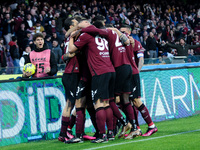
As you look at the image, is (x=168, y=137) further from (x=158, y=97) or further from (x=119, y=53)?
(x=158, y=97)

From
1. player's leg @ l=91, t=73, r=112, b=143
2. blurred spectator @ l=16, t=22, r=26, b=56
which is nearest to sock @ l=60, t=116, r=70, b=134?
player's leg @ l=91, t=73, r=112, b=143

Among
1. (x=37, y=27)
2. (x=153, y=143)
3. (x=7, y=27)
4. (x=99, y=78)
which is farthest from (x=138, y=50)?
(x=37, y=27)

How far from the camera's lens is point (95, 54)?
7.89 meters

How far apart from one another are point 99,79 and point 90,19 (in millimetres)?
15091

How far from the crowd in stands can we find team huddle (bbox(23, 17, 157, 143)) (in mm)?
4706

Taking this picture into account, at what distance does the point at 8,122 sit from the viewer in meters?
8.67

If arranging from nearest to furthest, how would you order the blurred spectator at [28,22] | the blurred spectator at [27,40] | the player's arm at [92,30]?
the player's arm at [92,30]
the blurred spectator at [27,40]
the blurred spectator at [28,22]

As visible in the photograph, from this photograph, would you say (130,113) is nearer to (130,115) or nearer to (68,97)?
(130,115)

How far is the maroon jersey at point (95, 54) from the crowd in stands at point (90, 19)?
5.13 metres

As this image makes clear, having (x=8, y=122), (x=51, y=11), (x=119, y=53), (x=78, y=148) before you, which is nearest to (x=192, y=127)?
(x=119, y=53)

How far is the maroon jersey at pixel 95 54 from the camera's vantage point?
7855 mm

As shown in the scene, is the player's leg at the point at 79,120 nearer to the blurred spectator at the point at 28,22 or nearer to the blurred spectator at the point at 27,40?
the blurred spectator at the point at 27,40

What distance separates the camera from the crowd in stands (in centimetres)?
1831

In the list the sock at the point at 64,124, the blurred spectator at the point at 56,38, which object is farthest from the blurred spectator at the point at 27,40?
the sock at the point at 64,124
